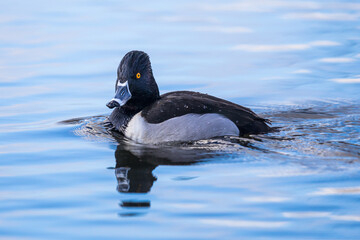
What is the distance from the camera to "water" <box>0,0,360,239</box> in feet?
21.4

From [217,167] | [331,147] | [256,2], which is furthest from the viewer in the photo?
[256,2]

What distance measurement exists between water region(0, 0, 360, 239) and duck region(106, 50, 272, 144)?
0.21 metres

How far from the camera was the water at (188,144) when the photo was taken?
6.54 m

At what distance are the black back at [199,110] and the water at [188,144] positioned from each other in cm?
29

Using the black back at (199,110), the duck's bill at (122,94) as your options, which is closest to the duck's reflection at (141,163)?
the black back at (199,110)

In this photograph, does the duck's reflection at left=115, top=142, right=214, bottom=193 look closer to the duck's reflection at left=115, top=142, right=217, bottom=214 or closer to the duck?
→ the duck's reflection at left=115, top=142, right=217, bottom=214

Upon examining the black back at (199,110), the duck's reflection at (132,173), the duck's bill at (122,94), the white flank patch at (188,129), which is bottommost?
the duck's reflection at (132,173)

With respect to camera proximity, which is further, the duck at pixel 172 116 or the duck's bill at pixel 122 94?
the duck's bill at pixel 122 94

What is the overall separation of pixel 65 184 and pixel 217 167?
5.69 feet

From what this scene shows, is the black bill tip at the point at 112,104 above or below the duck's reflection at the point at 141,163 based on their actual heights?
above

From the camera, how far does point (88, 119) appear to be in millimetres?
10828

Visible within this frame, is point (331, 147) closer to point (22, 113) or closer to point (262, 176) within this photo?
point (262, 176)

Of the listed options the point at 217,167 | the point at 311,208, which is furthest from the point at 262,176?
→ the point at 311,208

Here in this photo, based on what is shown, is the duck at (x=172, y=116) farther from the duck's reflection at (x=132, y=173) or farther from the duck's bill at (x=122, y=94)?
the duck's reflection at (x=132, y=173)
